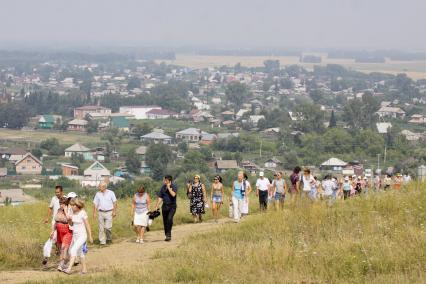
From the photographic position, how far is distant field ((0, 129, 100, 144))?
211 ft

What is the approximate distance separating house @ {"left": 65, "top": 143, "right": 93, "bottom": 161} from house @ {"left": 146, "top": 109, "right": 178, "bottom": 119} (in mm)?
25758

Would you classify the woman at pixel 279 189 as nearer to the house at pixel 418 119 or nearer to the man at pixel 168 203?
the man at pixel 168 203

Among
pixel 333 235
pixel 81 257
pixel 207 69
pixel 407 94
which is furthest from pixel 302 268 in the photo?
pixel 207 69

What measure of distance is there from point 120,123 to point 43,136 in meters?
10.1

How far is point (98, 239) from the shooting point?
40.0ft

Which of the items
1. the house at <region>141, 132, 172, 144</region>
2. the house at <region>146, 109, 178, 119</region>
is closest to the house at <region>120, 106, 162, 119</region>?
the house at <region>146, 109, 178, 119</region>

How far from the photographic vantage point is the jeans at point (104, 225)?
1182 cm

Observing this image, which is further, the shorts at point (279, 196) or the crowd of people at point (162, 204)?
the shorts at point (279, 196)

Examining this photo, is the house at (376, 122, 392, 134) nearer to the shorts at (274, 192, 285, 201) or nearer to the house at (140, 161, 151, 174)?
the house at (140, 161, 151, 174)

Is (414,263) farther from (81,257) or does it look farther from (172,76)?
(172,76)

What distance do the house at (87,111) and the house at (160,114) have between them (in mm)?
3896

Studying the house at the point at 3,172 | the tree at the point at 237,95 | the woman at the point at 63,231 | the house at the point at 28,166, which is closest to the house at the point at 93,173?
the house at the point at 28,166

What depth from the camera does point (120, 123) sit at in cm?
7575

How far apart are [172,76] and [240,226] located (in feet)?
462
